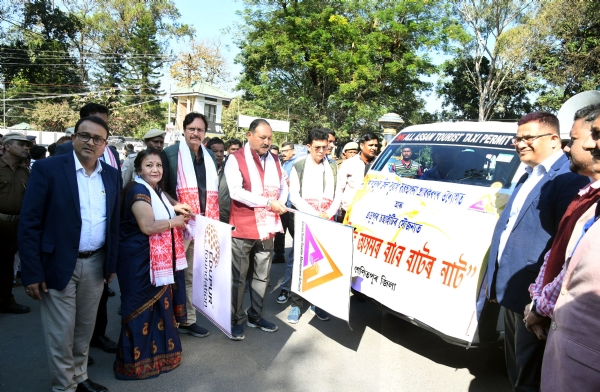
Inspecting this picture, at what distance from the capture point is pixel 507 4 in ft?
77.5

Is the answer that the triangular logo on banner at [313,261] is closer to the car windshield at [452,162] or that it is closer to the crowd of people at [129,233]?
the crowd of people at [129,233]

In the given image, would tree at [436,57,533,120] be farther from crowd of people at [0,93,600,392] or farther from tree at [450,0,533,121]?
crowd of people at [0,93,600,392]

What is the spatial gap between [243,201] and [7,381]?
227 centimetres

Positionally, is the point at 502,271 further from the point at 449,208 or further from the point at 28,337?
the point at 28,337

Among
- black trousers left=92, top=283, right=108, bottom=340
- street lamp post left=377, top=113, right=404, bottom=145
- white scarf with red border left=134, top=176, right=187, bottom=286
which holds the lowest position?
black trousers left=92, top=283, right=108, bottom=340

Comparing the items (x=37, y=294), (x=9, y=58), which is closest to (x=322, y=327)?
(x=37, y=294)

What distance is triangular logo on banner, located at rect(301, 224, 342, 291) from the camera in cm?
378

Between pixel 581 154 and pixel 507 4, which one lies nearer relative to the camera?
pixel 581 154

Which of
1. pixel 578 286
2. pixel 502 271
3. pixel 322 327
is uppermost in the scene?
pixel 578 286

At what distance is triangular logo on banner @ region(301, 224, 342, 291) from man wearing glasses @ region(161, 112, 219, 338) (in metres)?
0.95

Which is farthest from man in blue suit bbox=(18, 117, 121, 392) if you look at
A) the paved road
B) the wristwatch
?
the wristwatch

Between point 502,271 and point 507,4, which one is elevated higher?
point 507,4

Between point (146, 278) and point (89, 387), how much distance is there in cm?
83

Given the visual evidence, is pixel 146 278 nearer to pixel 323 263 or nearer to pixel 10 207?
pixel 323 263
